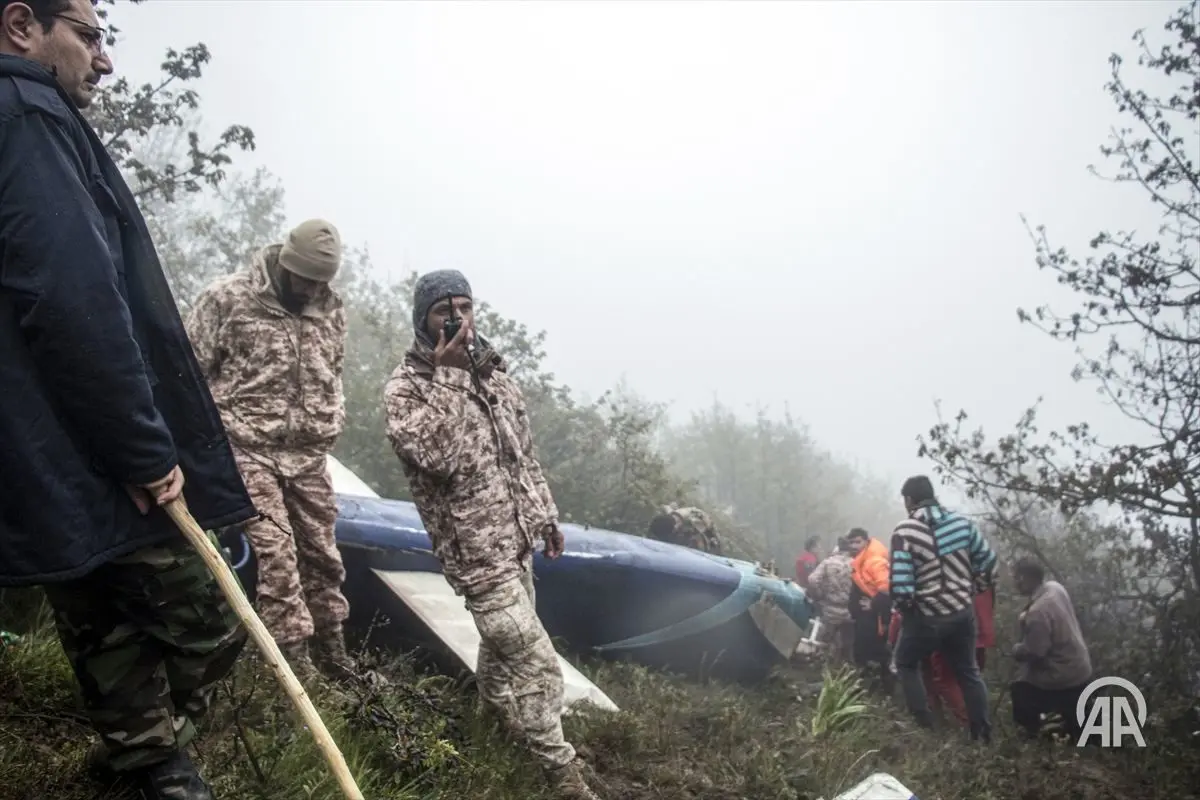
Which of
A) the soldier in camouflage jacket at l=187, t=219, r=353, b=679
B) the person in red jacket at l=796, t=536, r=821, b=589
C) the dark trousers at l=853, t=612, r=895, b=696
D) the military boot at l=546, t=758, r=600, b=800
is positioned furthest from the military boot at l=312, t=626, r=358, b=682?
the person in red jacket at l=796, t=536, r=821, b=589

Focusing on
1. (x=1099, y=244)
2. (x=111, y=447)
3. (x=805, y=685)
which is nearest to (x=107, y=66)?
(x=111, y=447)

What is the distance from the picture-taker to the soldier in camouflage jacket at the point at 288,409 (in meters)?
3.56

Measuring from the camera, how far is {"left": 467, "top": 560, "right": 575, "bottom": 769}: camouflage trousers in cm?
341

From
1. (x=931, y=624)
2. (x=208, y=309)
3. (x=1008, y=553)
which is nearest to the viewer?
(x=208, y=309)

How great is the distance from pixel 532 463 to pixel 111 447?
2289 millimetres

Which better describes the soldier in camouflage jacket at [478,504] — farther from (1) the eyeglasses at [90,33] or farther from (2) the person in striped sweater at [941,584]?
(2) the person in striped sweater at [941,584]

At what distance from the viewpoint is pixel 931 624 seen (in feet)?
20.5

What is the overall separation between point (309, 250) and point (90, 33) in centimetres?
176

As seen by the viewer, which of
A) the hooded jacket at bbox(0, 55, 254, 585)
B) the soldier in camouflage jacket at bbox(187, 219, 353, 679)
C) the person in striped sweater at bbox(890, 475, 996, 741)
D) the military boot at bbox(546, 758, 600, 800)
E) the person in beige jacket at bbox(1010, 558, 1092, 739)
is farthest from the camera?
the person in beige jacket at bbox(1010, 558, 1092, 739)

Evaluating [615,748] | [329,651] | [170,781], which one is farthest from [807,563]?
[170,781]

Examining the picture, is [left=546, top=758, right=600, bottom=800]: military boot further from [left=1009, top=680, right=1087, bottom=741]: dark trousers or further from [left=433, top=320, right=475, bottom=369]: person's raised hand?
[left=1009, top=680, right=1087, bottom=741]: dark trousers

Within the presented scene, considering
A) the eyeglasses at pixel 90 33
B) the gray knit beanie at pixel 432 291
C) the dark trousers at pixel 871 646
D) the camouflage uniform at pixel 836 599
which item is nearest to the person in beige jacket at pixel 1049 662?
the dark trousers at pixel 871 646

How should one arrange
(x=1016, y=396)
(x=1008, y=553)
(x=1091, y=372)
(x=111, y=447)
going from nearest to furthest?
Answer: (x=111, y=447) < (x=1091, y=372) < (x=1008, y=553) < (x=1016, y=396)

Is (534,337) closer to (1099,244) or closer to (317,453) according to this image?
(1099,244)
